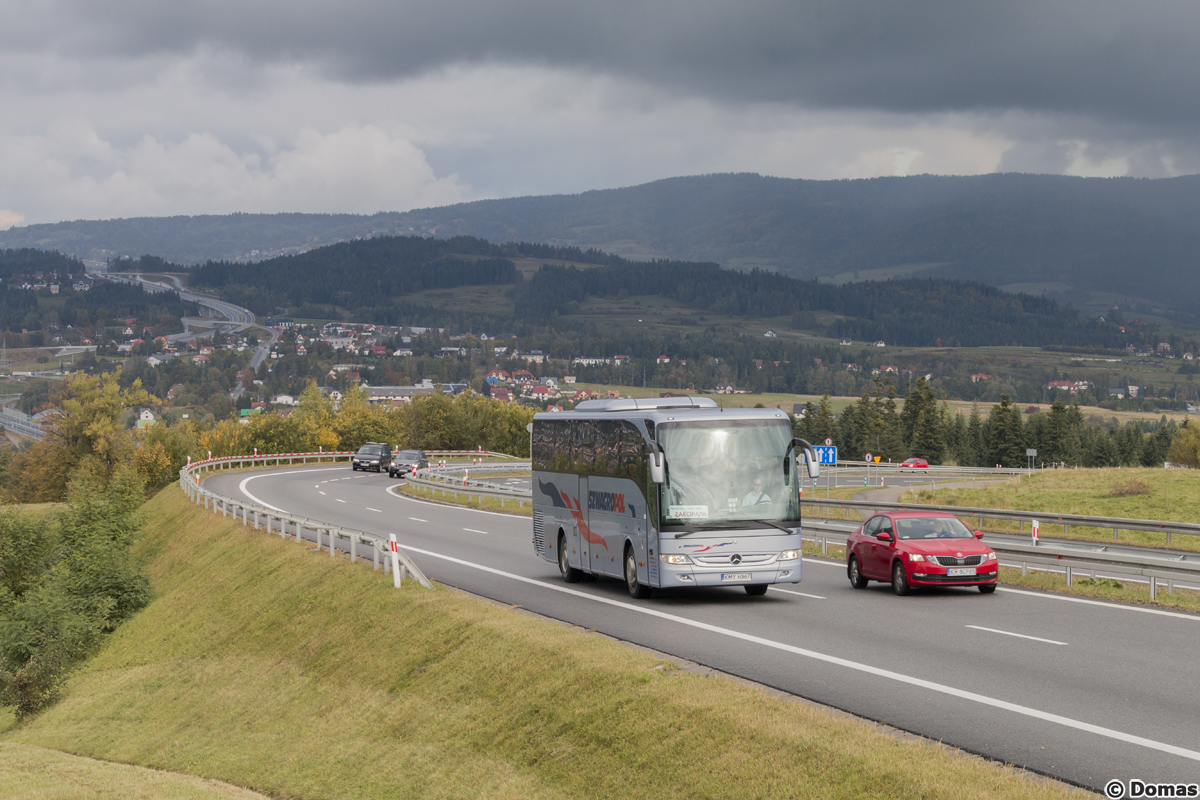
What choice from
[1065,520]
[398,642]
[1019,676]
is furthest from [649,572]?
[1065,520]

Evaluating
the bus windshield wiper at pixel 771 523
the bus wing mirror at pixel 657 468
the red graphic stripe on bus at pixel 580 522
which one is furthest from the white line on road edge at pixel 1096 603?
the red graphic stripe on bus at pixel 580 522

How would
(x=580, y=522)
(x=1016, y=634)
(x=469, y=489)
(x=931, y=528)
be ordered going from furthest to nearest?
(x=469, y=489) < (x=580, y=522) < (x=931, y=528) < (x=1016, y=634)

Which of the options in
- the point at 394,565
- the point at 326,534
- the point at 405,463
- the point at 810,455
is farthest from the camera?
the point at 405,463

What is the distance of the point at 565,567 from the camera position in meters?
22.6

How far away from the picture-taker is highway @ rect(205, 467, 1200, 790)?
9805 mm

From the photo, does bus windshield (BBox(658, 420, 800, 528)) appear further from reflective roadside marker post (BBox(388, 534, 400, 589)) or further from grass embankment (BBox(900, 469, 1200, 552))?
grass embankment (BBox(900, 469, 1200, 552))

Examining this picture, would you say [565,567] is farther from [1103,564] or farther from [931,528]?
[1103,564]

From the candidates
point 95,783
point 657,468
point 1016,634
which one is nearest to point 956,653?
point 1016,634

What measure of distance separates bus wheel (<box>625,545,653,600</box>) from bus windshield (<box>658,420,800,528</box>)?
5.43 feet

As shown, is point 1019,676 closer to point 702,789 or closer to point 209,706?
point 702,789

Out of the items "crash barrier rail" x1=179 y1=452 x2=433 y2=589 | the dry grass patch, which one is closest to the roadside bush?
"crash barrier rail" x1=179 y1=452 x2=433 y2=589

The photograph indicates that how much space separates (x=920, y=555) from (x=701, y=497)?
175 inches

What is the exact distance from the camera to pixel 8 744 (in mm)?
21234

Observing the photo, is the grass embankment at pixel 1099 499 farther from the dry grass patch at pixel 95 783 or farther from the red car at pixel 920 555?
Result: the dry grass patch at pixel 95 783
